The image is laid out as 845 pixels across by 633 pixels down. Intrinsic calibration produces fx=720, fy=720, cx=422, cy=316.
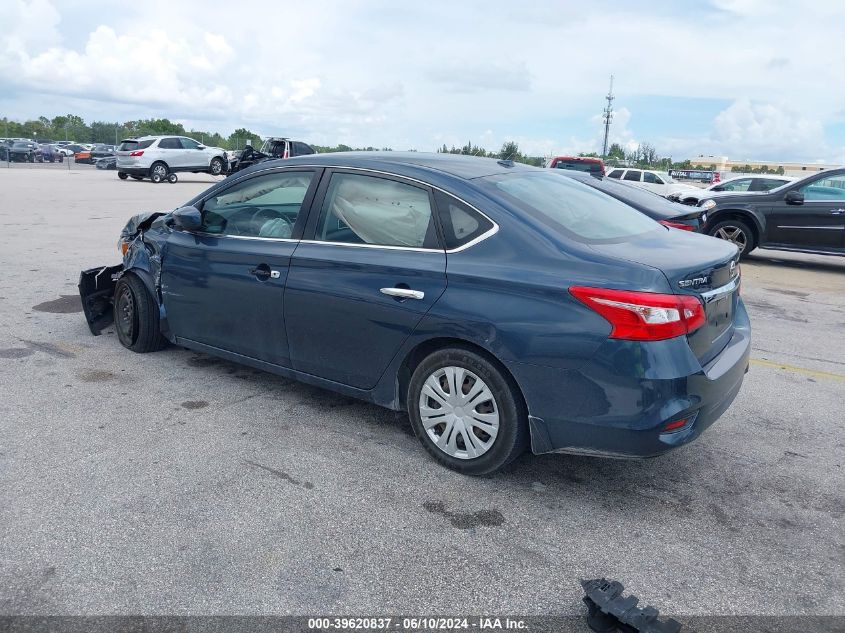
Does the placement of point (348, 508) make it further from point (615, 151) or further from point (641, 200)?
point (615, 151)

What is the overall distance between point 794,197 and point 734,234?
3.34ft

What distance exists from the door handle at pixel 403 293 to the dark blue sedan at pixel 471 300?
10 millimetres

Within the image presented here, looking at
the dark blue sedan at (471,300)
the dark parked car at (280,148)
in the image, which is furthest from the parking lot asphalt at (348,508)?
the dark parked car at (280,148)

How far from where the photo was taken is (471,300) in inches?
138

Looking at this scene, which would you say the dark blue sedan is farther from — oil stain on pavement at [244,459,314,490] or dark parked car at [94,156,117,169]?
dark parked car at [94,156,117,169]

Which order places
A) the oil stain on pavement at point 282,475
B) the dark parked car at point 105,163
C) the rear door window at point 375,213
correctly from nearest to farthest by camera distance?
the oil stain on pavement at point 282,475
the rear door window at point 375,213
the dark parked car at point 105,163

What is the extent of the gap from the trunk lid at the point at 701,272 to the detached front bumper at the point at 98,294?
4.15m

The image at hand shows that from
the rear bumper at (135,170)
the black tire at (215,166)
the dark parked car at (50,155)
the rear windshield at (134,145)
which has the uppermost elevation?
the dark parked car at (50,155)

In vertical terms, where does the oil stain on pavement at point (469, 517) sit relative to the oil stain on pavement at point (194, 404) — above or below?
below

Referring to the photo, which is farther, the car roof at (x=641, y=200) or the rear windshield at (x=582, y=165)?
the rear windshield at (x=582, y=165)

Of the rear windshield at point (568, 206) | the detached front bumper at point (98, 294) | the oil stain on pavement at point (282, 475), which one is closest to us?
the oil stain on pavement at point (282, 475)

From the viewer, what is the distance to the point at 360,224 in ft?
13.4

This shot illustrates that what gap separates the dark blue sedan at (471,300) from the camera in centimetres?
320

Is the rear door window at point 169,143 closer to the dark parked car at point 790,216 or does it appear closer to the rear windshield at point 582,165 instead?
the rear windshield at point 582,165
